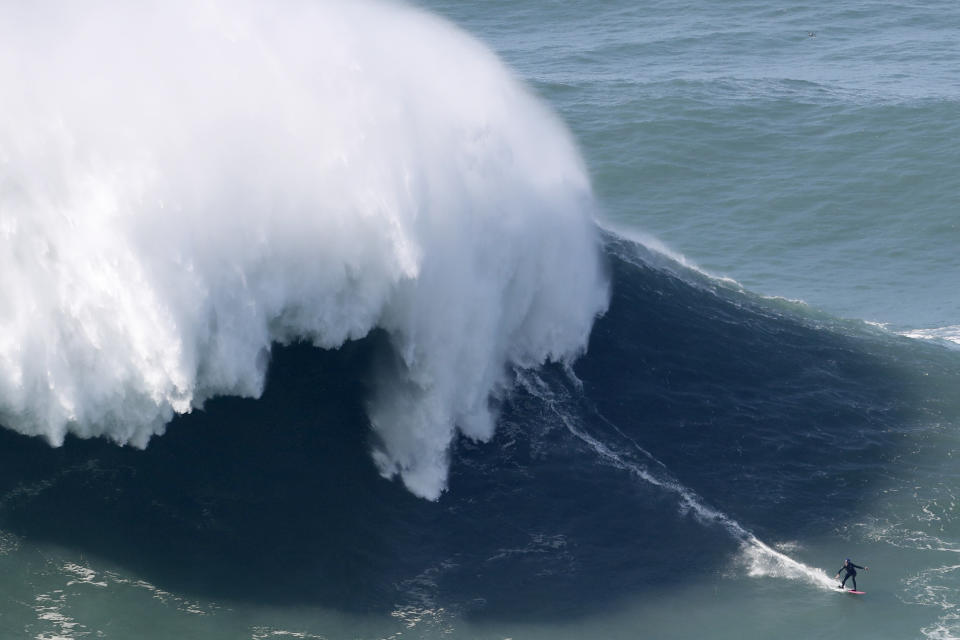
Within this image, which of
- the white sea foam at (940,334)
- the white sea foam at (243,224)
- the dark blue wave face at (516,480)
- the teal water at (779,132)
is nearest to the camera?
the white sea foam at (243,224)

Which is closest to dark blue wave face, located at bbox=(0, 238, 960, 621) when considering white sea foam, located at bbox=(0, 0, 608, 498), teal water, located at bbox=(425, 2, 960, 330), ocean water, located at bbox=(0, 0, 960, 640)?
ocean water, located at bbox=(0, 0, 960, 640)

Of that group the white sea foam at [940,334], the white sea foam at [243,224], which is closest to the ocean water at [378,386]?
the white sea foam at [243,224]

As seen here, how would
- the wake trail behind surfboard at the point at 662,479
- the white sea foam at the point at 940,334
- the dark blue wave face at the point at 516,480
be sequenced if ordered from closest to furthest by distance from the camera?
the dark blue wave face at the point at 516,480 → the wake trail behind surfboard at the point at 662,479 → the white sea foam at the point at 940,334

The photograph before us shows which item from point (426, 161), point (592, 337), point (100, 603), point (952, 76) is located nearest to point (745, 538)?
point (592, 337)

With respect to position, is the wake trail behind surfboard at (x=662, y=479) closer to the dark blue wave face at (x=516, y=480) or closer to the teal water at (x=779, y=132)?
the dark blue wave face at (x=516, y=480)

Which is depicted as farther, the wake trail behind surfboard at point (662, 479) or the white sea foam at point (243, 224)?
the wake trail behind surfboard at point (662, 479)

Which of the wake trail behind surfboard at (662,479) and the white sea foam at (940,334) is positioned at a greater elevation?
the white sea foam at (940,334)

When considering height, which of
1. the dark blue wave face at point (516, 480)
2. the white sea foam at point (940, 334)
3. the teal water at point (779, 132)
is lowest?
the dark blue wave face at point (516, 480)
